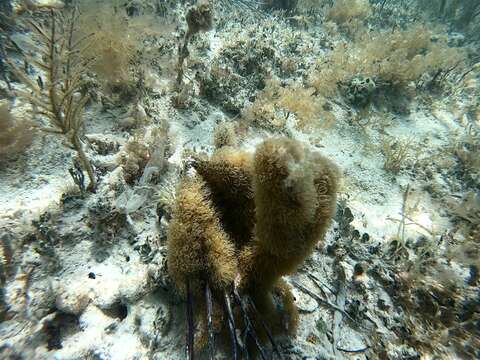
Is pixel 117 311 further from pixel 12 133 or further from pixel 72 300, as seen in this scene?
pixel 12 133

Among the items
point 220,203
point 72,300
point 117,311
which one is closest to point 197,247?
point 220,203

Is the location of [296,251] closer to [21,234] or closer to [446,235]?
[21,234]

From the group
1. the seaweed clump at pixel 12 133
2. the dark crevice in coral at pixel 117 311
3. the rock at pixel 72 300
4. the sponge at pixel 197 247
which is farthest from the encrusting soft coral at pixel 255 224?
the seaweed clump at pixel 12 133

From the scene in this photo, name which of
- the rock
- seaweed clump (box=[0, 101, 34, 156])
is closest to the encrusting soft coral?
the rock

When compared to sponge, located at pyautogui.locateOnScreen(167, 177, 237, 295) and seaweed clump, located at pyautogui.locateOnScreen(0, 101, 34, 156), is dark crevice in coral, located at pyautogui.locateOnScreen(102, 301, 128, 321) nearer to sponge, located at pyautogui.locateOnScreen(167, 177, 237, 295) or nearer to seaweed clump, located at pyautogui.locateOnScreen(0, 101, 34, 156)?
sponge, located at pyautogui.locateOnScreen(167, 177, 237, 295)

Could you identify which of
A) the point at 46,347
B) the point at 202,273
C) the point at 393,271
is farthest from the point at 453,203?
the point at 46,347
